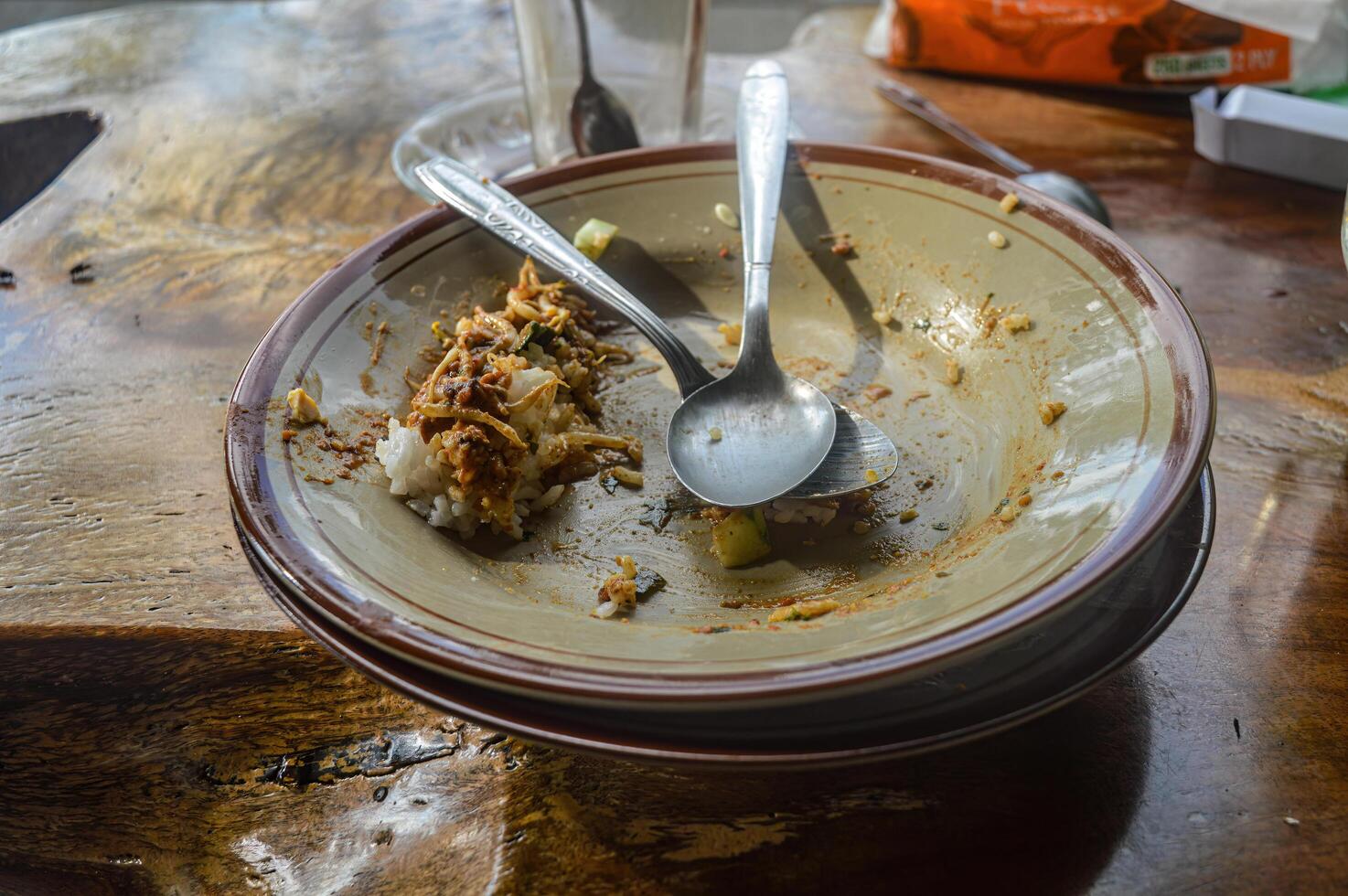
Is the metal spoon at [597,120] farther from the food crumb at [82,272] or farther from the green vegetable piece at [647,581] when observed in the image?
the green vegetable piece at [647,581]

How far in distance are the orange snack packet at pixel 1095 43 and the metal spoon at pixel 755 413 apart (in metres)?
0.80

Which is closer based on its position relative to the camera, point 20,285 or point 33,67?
point 20,285

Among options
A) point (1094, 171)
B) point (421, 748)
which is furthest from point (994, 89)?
point (421, 748)

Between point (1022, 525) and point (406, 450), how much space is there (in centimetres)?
54

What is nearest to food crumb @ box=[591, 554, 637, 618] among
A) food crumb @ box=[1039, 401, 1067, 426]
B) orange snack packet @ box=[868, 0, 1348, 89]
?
food crumb @ box=[1039, 401, 1067, 426]

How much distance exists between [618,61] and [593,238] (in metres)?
0.52

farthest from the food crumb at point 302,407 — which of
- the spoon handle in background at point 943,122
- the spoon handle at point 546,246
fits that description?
the spoon handle in background at point 943,122

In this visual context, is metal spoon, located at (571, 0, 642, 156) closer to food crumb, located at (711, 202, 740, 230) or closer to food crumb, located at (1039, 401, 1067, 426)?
food crumb, located at (711, 202, 740, 230)

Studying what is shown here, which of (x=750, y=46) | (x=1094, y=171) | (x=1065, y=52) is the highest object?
(x=1065, y=52)

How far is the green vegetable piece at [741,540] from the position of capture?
0.93 meters

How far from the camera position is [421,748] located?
833mm

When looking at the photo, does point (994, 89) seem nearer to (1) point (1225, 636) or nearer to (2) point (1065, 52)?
(2) point (1065, 52)

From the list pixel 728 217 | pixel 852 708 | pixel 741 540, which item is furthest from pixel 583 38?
pixel 852 708

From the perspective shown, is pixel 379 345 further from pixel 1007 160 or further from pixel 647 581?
pixel 1007 160
